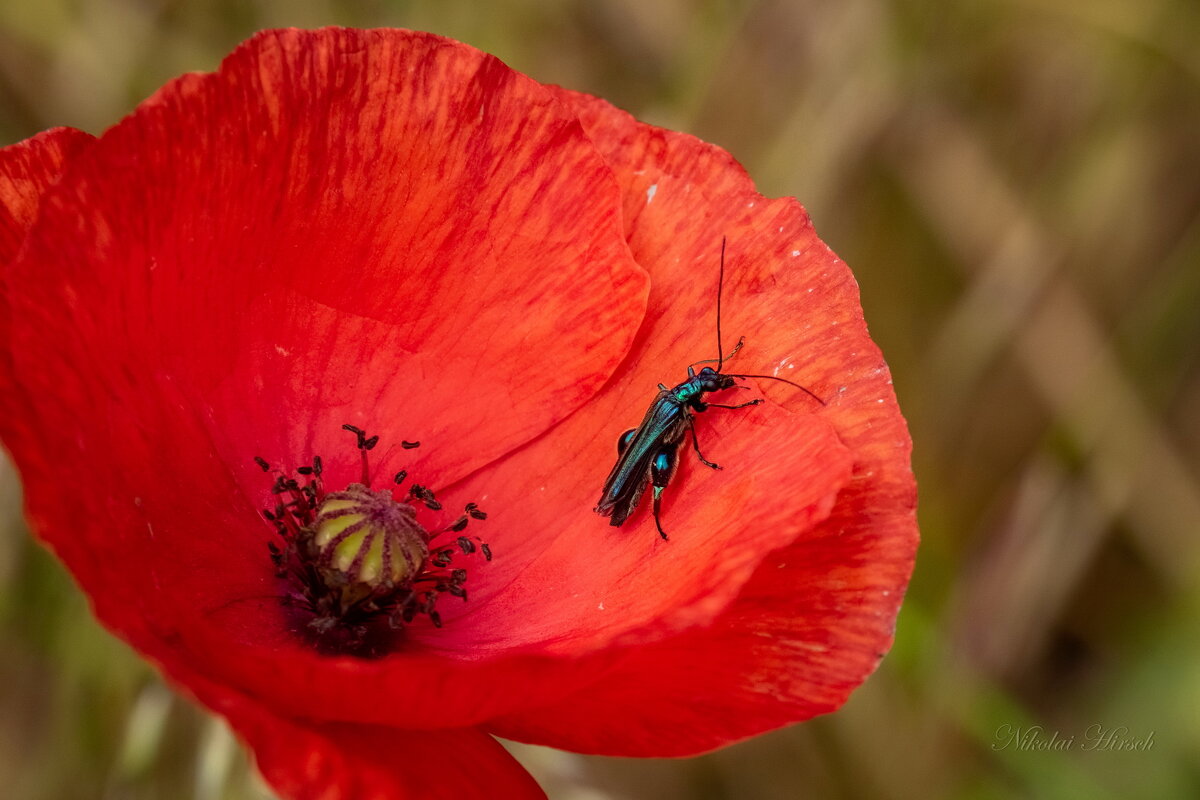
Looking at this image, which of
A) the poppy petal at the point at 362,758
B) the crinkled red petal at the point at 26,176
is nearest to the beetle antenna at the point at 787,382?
the poppy petal at the point at 362,758

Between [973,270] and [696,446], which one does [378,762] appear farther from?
[973,270]

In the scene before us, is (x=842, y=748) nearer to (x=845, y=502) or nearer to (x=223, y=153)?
(x=845, y=502)

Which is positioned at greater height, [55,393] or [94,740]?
[55,393]

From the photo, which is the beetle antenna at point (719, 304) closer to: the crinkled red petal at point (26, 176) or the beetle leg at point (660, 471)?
the beetle leg at point (660, 471)

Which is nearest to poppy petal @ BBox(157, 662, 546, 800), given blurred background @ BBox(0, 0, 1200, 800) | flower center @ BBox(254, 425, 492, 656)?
flower center @ BBox(254, 425, 492, 656)

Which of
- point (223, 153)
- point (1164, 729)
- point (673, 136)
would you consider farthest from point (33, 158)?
point (1164, 729)

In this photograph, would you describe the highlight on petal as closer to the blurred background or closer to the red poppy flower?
the red poppy flower
